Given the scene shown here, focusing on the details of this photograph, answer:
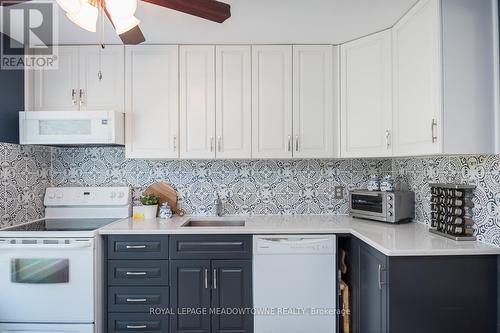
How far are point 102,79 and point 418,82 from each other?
2.20 m

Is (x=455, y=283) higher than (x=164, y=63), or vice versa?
(x=164, y=63)

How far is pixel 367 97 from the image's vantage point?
219cm

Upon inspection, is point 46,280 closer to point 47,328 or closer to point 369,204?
point 47,328

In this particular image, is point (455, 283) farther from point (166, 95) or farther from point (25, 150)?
point (25, 150)

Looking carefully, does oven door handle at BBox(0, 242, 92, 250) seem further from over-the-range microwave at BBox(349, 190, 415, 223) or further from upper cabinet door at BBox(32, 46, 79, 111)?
over-the-range microwave at BBox(349, 190, 415, 223)

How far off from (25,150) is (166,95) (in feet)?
3.83

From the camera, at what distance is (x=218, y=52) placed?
236cm

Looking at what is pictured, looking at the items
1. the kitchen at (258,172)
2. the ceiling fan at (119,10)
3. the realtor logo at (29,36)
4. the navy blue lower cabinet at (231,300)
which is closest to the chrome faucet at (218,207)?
the kitchen at (258,172)

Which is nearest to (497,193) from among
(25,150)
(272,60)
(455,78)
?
(455,78)

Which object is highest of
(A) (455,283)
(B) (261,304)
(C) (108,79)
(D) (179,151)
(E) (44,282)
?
(C) (108,79)

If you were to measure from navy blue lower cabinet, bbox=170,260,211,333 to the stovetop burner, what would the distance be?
68 centimetres

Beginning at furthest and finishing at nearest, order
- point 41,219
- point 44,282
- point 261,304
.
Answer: point 41,219 < point 261,304 < point 44,282

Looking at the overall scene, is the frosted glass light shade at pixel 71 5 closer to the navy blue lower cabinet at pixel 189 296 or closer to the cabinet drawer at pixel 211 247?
the cabinet drawer at pixel 211 247

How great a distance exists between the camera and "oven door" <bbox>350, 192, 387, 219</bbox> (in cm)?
226
